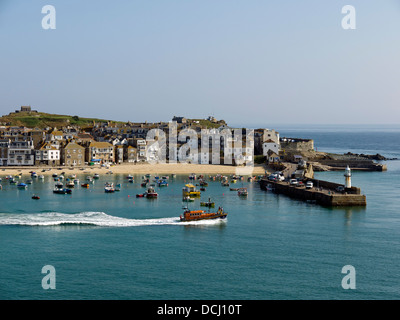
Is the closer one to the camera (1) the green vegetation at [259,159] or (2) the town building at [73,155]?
(2) the town building at [73,155]

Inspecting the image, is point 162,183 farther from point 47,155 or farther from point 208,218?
point 47,155

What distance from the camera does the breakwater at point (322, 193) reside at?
48719 mm

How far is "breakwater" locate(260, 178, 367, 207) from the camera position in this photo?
48719mm

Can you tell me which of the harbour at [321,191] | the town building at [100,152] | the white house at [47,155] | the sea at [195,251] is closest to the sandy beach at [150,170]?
the white house at [47,155]

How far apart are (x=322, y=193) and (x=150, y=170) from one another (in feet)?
124

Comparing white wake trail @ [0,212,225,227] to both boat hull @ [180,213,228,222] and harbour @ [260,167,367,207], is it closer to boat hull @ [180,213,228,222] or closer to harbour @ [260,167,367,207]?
boat hull @ [180,213,228,222]

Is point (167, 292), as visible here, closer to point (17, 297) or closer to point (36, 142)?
point (17, 297)

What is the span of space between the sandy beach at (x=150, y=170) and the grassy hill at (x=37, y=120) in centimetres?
5200

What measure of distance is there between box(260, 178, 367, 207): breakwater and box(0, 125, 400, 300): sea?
1.57 m

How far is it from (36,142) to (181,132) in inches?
1215

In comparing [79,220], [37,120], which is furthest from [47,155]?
[37,120]

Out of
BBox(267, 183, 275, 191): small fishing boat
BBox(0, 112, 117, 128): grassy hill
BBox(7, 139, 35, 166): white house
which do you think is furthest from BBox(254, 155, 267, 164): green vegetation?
BBox(0, 112, 117, 128): grassy hill

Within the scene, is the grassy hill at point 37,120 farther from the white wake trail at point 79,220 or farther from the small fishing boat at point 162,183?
the white wake trail at point 79,220

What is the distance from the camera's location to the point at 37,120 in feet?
465
